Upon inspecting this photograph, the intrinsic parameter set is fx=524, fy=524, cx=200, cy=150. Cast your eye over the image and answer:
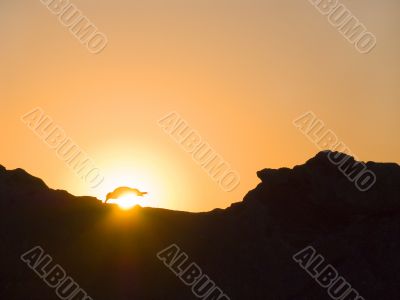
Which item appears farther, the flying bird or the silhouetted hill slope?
the flying bird

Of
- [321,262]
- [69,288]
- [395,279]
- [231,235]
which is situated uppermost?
[395,279]

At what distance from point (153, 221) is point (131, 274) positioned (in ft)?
9.38

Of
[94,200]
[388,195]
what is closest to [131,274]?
[94,200]

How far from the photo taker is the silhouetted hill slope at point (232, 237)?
81.2ft

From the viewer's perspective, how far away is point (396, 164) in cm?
2633

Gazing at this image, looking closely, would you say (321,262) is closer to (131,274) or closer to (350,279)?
(350,279)

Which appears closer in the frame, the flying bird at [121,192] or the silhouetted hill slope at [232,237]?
the silhouetted hill slope at [232,237]

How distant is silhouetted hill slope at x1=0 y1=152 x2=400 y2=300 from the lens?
24.8m

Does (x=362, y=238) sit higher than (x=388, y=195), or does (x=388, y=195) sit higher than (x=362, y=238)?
(x=388, y=195)

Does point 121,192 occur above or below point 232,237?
below

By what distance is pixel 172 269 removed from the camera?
25.3 meters

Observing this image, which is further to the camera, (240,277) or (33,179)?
(33,179)

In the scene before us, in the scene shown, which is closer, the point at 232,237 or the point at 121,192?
the point at 232,237

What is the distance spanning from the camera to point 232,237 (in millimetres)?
25703
